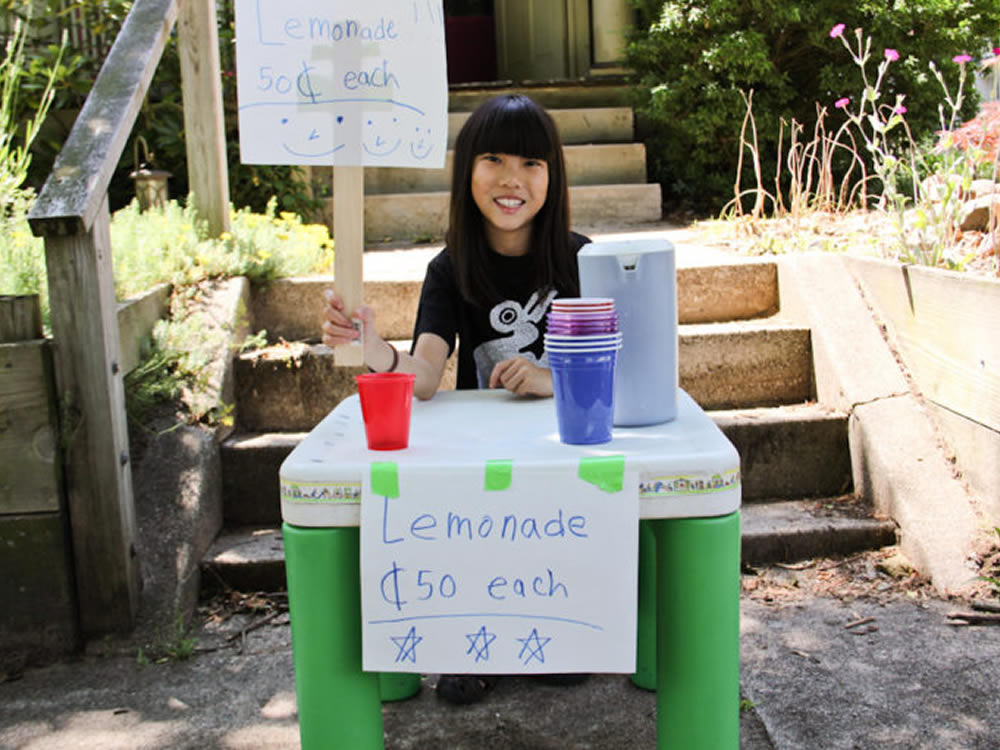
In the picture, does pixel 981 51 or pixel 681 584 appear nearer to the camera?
pixel 681 584

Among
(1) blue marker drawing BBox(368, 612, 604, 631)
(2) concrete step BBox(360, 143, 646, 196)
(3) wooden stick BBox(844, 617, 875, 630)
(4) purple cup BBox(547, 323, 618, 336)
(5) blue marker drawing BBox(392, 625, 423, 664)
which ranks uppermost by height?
(2) concrete step BBox(360, 143, 646, 196)

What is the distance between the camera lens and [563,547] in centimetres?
139

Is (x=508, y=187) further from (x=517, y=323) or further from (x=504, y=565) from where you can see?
(x=504, y=565)

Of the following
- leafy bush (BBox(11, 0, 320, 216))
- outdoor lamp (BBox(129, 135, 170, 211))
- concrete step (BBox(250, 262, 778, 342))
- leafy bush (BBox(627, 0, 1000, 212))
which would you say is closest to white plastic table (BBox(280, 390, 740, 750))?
concrete step (BBox(250, 262, 778, 342))

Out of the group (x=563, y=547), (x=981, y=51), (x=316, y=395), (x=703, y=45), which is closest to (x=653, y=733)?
(x=563, y=547)

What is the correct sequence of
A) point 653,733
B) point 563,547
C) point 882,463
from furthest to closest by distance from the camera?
1. point 882,463
2. point 653,733
3. point 563,547

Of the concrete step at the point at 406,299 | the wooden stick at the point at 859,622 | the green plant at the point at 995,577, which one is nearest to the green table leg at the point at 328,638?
the wooden stick at the point at 859,622

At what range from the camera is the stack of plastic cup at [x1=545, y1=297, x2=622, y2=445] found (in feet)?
4.75

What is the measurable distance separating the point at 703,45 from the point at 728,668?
16.3ft

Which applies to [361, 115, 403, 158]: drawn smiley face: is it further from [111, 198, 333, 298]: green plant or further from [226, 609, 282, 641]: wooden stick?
[111, 198, 333, 298]: green plant

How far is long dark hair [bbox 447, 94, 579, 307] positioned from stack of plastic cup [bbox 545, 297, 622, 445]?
2.30 feet

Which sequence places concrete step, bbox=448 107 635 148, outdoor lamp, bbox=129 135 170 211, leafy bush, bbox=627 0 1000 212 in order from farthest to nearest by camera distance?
concrete step, bbox=448 107 635 148, leafy bush, bbox=627 0 1000 212, outdoor lamp, bbox=129 135 170 211

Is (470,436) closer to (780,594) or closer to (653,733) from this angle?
(653,733)

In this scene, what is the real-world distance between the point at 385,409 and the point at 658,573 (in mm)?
491
